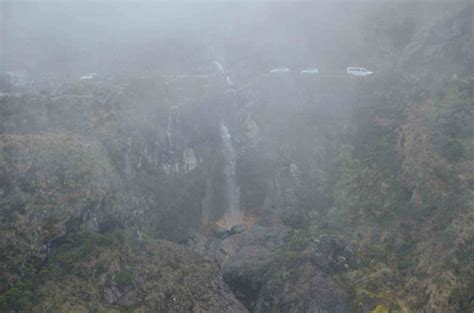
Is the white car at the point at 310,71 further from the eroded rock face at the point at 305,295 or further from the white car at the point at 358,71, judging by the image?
the eroded rock face at the point at 305,295

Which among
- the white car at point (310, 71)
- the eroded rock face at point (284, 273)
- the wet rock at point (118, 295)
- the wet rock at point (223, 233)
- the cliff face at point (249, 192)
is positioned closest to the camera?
the cliff face at point (249, 192)

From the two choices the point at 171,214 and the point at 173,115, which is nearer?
the point at 171,214

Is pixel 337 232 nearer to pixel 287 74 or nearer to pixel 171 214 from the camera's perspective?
pixel 171 214

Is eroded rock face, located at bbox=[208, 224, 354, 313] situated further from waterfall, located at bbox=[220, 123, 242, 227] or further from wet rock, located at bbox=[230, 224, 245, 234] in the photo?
waterfall, located at bbox=[220, 123, 242, 227]

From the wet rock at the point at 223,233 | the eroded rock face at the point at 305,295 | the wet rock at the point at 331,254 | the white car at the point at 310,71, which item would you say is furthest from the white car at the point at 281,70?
the eroded rock face at the point at 305,295

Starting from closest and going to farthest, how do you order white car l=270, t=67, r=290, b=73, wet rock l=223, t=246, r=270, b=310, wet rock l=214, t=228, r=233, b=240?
wet rock l=223, t=246, r=270, b=310 → wet rock l=214, t=228, r=233, b=240 → white car l=270, t=67, r=290, b=73

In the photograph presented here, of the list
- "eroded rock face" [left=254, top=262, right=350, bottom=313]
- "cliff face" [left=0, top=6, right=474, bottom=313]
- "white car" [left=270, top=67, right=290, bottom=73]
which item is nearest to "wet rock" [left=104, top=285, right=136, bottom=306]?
"cliff face" [left=0, top=6, right=474, bottom=313]

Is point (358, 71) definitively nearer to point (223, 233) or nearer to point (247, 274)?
point (223, 233)

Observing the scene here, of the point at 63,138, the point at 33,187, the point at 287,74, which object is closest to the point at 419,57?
the point at 287,74
